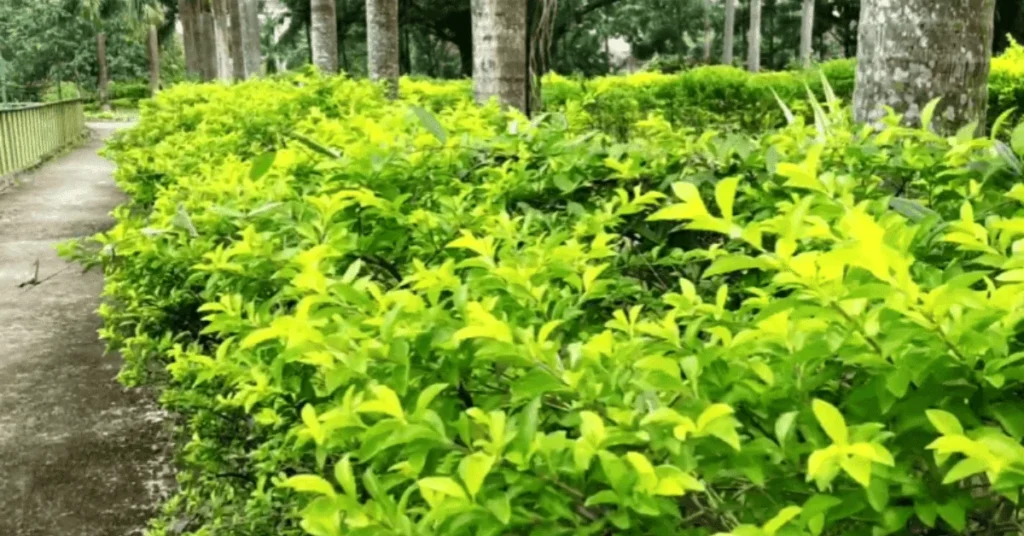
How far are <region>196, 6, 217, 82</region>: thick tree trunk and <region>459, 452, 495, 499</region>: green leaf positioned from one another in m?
27.9

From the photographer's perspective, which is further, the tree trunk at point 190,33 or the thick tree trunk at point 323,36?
the tree trunk at point 190,33

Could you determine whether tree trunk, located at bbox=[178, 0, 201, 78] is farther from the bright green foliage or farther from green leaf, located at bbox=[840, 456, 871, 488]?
green leaf, located at bbox=[840, 456, 871, 488]

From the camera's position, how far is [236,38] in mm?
22594

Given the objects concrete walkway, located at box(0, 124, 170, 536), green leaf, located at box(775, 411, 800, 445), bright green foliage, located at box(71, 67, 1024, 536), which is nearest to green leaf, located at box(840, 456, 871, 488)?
bright green foliage, located at box(71, 67, 1024, 536)

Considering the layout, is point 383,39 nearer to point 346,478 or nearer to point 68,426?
point 68,426

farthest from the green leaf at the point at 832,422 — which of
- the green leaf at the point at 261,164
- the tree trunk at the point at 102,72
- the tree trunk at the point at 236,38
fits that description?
the tree trunk at the point at 102,72

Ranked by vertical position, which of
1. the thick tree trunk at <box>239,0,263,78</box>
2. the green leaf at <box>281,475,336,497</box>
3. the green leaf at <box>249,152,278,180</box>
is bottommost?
the green leaf at <box>281,475,336,497</box>

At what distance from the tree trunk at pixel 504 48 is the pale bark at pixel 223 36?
16.2m

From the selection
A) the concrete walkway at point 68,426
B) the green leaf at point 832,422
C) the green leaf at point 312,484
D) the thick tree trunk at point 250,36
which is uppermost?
the thick tree trunk at point 250,36

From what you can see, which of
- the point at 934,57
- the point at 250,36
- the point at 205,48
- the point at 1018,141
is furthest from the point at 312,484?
the point at 205,48

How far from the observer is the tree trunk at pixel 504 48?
7793mm

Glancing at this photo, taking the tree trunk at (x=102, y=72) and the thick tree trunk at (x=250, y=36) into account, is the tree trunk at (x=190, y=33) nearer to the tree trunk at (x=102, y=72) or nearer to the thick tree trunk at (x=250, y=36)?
the thick tree trunk at (x=250, y=36)

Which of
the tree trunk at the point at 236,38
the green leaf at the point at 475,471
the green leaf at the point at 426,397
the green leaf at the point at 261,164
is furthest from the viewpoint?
the tree trunk at the point at 236,38

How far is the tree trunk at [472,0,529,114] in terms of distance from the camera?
7.79 metres
